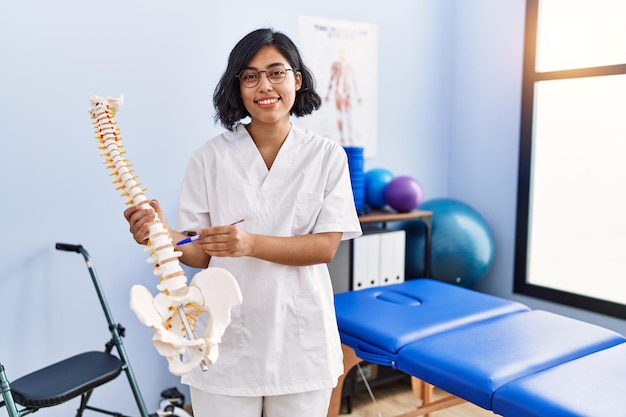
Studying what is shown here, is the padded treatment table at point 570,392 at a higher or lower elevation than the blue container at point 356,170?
lower

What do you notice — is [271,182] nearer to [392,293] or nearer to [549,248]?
[392,293]

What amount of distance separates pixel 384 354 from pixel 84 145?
4.67ft

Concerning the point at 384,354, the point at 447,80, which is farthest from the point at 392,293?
the point at 447,80

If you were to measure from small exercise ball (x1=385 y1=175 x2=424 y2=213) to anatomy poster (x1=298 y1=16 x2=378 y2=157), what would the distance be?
36 cm

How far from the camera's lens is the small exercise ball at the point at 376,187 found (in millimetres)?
2906

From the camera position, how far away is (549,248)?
303 centimetres

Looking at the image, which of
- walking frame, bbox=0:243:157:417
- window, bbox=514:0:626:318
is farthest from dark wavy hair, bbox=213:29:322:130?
window, bbox=514:0:626:318

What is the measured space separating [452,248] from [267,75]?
1.95 metres

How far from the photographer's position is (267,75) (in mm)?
1238

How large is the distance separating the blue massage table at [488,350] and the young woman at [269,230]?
458 millimetres

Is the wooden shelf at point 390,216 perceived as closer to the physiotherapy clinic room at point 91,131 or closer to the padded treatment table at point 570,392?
the physiotherapy clinic room at point 91,131

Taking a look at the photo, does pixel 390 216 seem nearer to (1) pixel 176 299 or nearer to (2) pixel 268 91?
(2) pixel 268 91

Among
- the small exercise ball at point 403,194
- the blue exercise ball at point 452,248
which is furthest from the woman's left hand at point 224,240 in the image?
the blue exercise ball at point 452,248

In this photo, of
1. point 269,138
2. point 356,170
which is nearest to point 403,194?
point 356,170
